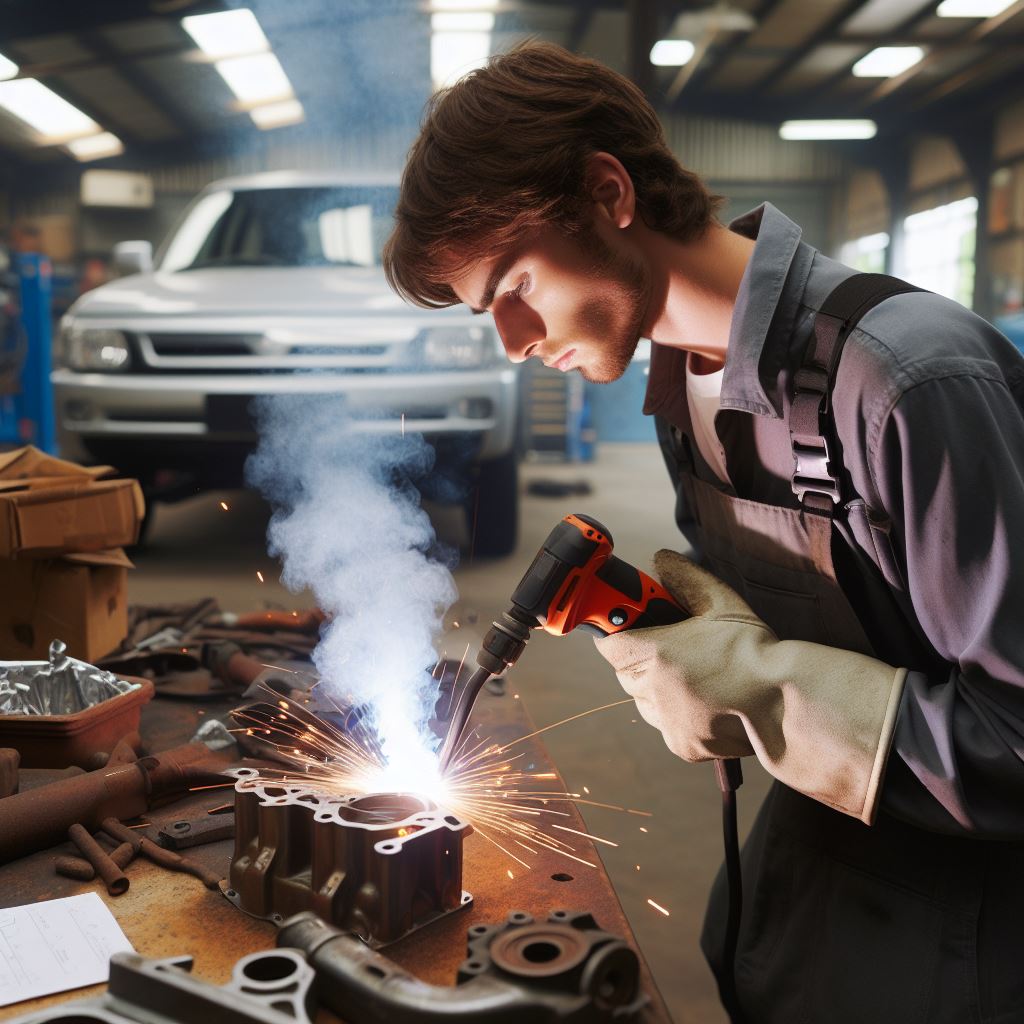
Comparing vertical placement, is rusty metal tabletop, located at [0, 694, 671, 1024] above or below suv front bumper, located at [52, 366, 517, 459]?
below

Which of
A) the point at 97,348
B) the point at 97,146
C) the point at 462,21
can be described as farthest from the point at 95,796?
the point at 97,146

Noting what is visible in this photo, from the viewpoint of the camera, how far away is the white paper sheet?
960 millimetres

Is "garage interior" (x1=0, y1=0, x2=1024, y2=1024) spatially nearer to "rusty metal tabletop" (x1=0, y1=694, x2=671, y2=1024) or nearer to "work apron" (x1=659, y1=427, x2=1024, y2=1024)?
"rusty metal tabletop" (x1=0, y1=694, x2=671, y2=1024)

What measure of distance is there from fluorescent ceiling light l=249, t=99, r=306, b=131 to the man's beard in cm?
1264

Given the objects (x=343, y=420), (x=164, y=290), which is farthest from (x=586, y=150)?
(x=164, y=290)

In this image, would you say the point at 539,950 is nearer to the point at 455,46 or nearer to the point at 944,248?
the point at 455,46

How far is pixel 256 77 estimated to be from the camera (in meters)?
11.3

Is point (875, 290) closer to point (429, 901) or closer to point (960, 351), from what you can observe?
point (960, 351)

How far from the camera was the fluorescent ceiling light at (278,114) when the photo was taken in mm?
12859

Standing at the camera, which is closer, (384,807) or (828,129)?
(384,807)

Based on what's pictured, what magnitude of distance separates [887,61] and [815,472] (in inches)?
530

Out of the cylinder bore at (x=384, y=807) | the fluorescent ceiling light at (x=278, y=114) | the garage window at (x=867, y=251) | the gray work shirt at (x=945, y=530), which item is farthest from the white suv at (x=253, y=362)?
the garage window at (x=867, y=251)

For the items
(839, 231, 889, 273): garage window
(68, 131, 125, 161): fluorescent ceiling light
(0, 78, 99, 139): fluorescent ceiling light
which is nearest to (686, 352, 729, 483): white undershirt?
(0, 78, 99, 139): fluorescent ceiling light

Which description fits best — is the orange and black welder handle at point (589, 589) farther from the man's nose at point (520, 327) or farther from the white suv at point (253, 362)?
the white suv at point (253, 362)
